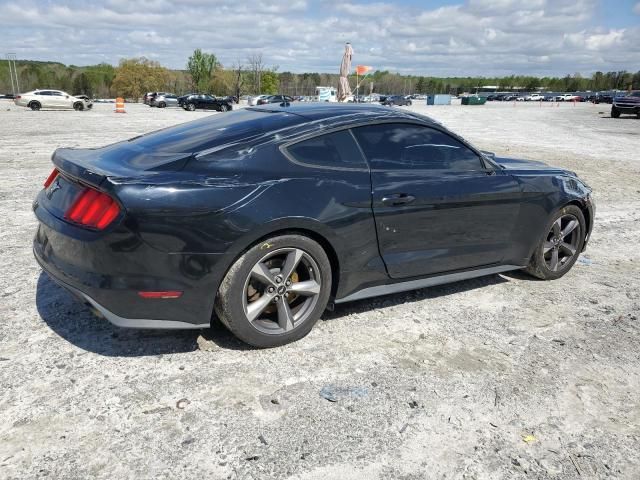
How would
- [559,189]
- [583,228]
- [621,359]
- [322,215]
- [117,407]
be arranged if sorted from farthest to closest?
[583,228]
[559,189]
[621,359]
[322,215]
[117,407]

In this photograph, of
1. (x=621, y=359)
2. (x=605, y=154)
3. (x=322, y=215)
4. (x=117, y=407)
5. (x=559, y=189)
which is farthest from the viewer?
(x=605, y=154)

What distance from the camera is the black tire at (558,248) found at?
4641 mm

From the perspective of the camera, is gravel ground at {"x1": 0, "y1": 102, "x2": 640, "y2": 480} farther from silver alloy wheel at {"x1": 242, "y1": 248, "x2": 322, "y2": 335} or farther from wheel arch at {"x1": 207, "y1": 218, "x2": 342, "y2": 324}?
wheel arch at {"x1": 207, "y1": 218, "x2": 342, "y2": 324}

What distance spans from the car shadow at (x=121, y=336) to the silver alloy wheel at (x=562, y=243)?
300 centimetres

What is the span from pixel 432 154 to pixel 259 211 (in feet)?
5.19

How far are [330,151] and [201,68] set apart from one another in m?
100

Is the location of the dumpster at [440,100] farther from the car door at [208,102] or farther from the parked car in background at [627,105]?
Answer: the parked car in background at [627,105]

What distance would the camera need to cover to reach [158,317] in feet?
9.51

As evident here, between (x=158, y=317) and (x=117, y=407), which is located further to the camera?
(x=158, y=317)

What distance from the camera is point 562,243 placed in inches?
190

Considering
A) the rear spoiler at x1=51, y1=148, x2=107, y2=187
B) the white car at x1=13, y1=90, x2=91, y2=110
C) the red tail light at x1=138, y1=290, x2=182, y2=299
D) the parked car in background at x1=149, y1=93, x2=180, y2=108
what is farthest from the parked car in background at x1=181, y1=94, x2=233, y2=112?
the red tail light at x1=138, y1=290, x2=182, y2=299

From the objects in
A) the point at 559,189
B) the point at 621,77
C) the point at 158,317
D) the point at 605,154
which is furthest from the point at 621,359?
the point at 621,77

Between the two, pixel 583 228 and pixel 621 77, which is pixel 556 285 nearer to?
pixel 583 228

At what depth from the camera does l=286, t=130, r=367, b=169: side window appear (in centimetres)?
330
